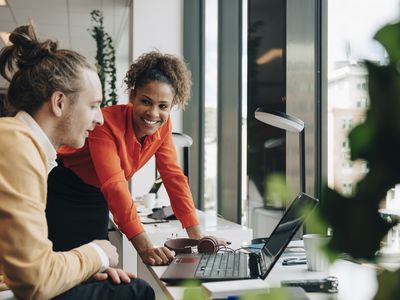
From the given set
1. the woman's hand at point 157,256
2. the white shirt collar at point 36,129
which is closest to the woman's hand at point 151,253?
the woman's hand at point 157,256

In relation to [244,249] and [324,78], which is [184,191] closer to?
[244,249]

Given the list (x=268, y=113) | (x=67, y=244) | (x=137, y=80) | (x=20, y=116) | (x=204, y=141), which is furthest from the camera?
(x=204, y=141)

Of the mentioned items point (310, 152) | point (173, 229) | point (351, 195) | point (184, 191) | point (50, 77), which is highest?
point (50, 77)

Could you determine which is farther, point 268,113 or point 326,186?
point 268,113

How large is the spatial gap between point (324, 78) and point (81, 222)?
50.4 inches

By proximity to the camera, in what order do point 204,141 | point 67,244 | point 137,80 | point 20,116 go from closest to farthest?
point 20,116, point 67,244, point 137,80, point 204,141

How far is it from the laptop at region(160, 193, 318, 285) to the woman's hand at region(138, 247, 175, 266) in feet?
0.08


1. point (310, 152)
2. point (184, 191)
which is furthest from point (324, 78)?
point (184, 191)

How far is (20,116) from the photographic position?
4.36 ft

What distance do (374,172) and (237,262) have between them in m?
1.25

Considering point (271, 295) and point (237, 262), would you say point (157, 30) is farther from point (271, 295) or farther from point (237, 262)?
point (271, 295)

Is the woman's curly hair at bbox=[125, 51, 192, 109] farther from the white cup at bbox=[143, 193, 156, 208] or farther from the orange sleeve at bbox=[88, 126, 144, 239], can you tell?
the white cup at bbox=[143, 193, 156, 208]

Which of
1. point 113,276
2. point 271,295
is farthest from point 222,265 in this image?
point 271,295

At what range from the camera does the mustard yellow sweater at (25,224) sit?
1062 millimetres
